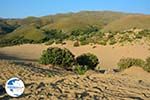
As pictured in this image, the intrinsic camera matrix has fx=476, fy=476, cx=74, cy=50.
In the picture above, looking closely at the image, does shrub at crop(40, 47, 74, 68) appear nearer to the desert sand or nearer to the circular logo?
the desert sand

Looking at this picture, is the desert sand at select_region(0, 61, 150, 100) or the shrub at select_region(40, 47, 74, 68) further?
the shrub at select_region(40, 47, 74, 68)

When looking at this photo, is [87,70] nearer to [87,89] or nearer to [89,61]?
[89,61]

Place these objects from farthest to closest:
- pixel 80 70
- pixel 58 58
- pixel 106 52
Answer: pixel 106 52 < pixel 58 58 < pixel 80 70

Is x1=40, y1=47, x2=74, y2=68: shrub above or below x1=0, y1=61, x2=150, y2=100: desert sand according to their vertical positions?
above

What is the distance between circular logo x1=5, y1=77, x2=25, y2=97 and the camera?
1012cm

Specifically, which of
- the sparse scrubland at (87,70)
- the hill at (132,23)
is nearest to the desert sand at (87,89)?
the sparse scrubland at (87,70)

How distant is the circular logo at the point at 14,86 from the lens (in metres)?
10.1

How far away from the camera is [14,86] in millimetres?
10172

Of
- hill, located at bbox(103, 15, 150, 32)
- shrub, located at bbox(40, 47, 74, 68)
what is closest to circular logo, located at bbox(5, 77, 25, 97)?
shrub, located at bbox(40, 47, 74, 68)

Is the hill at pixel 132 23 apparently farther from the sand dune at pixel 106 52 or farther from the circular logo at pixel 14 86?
the circular logo at pixel 14 86

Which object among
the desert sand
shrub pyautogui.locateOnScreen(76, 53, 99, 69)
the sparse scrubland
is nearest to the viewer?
the desert sand

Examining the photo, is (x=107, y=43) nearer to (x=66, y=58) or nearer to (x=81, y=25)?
(x=66, y=58)

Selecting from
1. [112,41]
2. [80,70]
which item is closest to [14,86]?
[80,70]

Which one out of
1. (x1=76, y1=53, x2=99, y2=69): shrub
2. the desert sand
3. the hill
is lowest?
the desert sand
